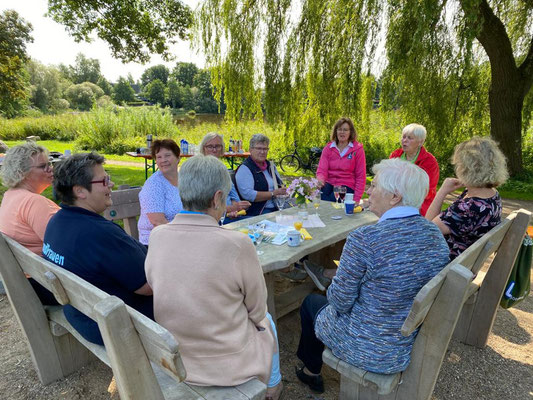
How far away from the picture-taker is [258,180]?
3.77 meters

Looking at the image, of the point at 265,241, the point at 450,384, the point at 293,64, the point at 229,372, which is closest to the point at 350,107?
the point at 293,64

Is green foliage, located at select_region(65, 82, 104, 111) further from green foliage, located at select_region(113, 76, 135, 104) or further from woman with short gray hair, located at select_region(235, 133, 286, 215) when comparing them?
woman with short gray hair, located at select_region(235, 133, 286, 215)

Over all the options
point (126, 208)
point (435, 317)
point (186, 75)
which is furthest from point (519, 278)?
point (186, 75)

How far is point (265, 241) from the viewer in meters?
2.52

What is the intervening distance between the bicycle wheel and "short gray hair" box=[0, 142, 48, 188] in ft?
30.5

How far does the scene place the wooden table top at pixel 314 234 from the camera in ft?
7.06

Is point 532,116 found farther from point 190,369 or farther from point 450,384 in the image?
point 190,369

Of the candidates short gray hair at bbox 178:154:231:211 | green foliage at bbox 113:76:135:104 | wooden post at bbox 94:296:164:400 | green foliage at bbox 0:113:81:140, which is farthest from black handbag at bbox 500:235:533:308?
green foliage at bbox 113:76:135:104

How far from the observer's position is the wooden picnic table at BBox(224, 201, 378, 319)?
2.20 meters

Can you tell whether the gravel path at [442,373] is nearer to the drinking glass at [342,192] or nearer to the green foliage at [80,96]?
the drinking glass at [342,192]

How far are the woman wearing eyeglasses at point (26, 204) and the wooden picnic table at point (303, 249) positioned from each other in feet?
4.39

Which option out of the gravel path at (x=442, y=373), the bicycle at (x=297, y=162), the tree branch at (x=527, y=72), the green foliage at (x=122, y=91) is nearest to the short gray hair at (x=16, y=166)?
the gravel path at (x=442, y=373)

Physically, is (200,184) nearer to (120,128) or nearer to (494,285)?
(494,285)

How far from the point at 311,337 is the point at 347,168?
2614mm
